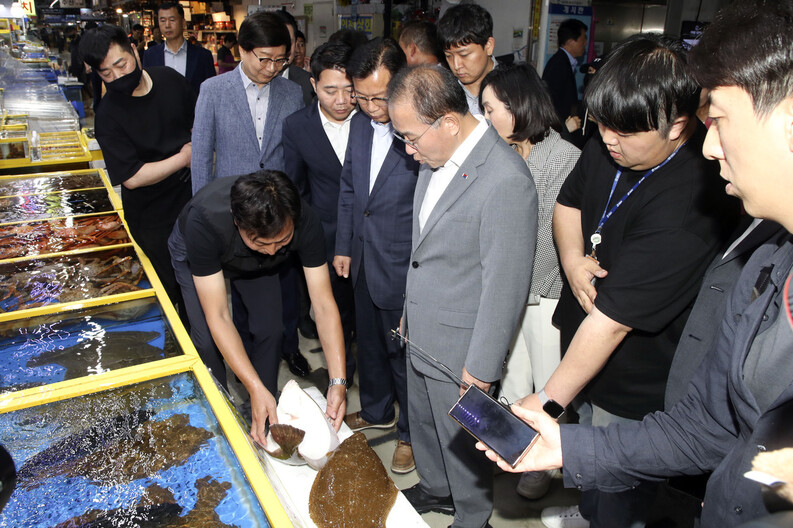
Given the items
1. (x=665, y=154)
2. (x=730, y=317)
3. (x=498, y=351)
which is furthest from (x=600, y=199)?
(x=730, y=317)

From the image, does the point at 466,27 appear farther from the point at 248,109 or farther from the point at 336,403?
Result: the point at 336,403

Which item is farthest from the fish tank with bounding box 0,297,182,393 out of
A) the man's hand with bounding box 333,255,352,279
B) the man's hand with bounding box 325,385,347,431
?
the man's hand with bounding box 333,255,352,279

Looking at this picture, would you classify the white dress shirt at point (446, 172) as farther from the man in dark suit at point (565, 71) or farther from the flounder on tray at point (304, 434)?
the man in dark suit at point (565, 71)

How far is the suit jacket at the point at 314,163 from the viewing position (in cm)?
245

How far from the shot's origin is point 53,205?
A: 312 centimetres

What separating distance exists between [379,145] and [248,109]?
853mm

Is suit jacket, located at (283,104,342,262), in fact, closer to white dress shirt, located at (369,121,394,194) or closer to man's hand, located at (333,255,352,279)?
man's hand, located at (333,255,352,279)

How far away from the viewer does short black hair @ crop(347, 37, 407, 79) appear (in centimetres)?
207

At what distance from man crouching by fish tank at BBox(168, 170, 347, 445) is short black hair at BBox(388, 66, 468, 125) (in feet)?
1.59

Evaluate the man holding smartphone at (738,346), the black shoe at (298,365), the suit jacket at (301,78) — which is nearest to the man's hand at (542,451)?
the man holding smartphone at (738,346)

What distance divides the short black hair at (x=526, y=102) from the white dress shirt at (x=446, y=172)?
30cm

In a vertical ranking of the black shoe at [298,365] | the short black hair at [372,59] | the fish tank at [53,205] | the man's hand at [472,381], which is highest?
the short black hair at [372,59]

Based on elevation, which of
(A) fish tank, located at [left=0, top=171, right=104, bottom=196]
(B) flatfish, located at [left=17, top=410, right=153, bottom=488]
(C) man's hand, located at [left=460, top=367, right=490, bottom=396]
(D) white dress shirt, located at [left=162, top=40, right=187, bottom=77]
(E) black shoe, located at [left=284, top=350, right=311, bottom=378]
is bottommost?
(E) black shoe, located at [left=284, top=350, right=311, bottom=378]

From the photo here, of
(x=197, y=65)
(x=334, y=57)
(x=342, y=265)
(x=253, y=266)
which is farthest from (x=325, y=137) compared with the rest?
(x=197, y=65)
